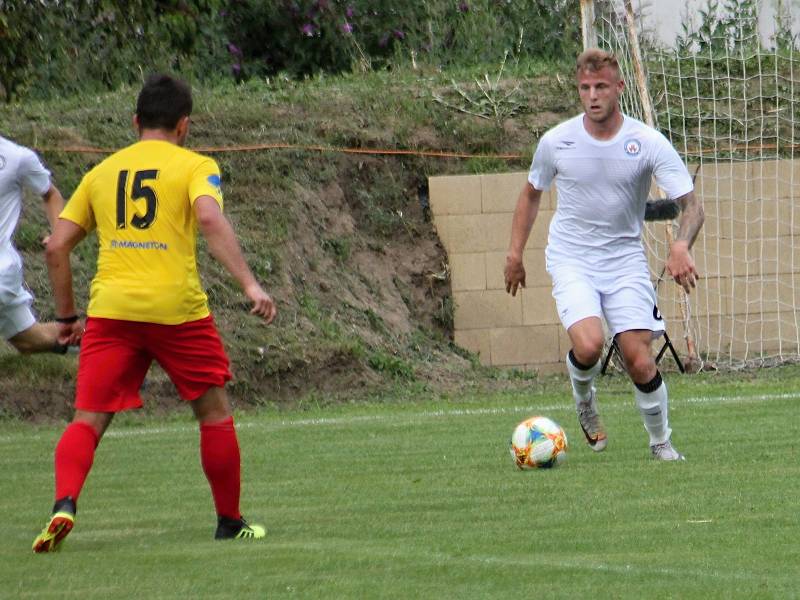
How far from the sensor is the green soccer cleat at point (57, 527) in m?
6.43

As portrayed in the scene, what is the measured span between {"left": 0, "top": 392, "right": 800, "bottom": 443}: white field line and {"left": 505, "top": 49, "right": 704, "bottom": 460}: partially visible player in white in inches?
129

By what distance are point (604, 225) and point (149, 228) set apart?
3345 mm

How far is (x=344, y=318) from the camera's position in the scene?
1605cm

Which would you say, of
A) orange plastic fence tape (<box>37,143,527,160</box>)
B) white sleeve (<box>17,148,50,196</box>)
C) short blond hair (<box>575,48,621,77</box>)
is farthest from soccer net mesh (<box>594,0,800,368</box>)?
white sleeve (<box>17,148,50,196</box>)

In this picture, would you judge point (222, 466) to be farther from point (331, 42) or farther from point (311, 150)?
point (331, 42)

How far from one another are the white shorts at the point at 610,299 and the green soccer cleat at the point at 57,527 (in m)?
3.53

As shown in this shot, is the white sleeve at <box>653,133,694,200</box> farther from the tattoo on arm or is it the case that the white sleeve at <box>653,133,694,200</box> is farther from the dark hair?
the dark hair

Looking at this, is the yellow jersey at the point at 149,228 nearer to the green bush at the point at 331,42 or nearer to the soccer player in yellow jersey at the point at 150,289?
the soccer player in yellow jersey at the point at 150,289

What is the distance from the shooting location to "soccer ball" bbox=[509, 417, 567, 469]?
28.8 feet

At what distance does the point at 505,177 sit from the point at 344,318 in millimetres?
2317

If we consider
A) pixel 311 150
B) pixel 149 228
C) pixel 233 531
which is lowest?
pixel 233 531

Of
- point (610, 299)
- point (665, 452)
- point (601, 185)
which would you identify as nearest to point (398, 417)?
point (610, 299)

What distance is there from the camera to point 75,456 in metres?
6.67

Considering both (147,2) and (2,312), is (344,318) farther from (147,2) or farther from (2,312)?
(2,312)
